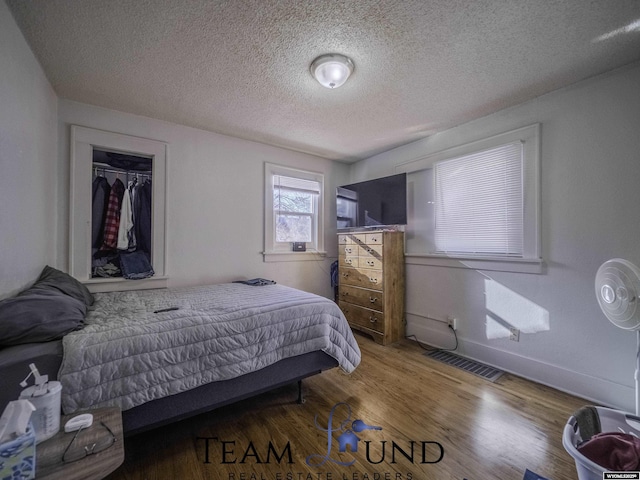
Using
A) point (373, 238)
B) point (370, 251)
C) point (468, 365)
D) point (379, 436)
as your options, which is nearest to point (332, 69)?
point (373, 238)

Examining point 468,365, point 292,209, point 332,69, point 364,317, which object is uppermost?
point 332,69

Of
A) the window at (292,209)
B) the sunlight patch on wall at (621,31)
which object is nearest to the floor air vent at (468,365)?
the window at (292,209)

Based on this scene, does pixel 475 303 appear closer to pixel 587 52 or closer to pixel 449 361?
pixel 449 361

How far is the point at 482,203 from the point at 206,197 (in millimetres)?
2913

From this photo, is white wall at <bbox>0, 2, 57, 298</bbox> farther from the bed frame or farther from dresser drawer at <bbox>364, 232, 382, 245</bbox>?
dresser drawer at <bbox>364, 232, 382, 245</bbox>

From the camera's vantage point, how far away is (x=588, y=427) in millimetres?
1320

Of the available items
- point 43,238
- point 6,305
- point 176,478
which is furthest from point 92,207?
point 176,478

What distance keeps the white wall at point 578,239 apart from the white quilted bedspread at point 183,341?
1504mm

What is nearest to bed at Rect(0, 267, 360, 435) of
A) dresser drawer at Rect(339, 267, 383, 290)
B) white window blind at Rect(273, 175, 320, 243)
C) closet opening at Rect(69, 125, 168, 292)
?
closet opening at Rect(69, 125, 168, 292)

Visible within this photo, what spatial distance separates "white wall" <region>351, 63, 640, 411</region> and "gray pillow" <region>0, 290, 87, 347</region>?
3.16 metres

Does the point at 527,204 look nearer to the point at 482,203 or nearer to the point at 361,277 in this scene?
the point at 482,203

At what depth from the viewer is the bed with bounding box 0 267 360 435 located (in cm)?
121

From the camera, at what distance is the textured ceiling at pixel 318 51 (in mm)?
1442

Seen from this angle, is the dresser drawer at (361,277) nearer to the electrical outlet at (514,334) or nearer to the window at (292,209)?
the window at (292,209)
